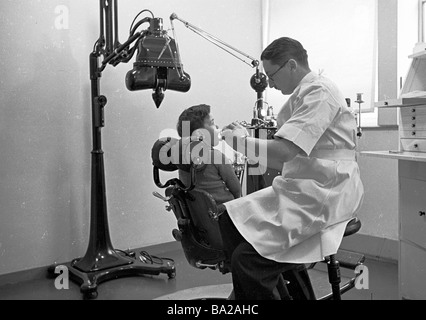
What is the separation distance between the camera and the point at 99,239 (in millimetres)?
2602

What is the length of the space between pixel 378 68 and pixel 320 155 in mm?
1783

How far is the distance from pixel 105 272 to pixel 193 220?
2.96ft

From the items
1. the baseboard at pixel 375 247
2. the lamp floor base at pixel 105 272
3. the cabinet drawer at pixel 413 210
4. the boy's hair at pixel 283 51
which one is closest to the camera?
the boy's hair at pixel 283 51

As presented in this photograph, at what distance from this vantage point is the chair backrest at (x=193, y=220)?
180 centimetres

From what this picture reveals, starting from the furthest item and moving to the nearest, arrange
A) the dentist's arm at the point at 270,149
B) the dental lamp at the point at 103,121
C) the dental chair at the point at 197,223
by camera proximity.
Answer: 1. the dental lamp at the point at 103,121
2. the dental chair at the point at 197,223
3. the dentist's arm at the point at 270,149

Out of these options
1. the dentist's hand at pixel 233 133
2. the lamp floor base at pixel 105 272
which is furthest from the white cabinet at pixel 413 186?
the lamp floor base at pixel 105 272

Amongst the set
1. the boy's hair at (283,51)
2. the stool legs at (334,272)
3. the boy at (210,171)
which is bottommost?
the stool legs at (334,272)

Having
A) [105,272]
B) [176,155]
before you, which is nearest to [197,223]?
[176,155]

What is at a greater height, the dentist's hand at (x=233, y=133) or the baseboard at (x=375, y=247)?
the dentist's hand at (x=233, y=133)

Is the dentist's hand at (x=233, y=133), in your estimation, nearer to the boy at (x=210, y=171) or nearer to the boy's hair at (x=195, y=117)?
the boy at (x=210, y=171)

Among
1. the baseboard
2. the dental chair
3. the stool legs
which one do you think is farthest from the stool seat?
the baseboard
